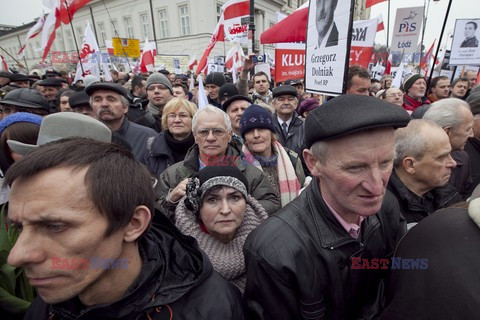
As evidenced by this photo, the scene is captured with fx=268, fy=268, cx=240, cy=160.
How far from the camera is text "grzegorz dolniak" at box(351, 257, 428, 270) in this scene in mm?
964

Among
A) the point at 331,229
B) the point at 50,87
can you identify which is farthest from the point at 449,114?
the point at 50,87

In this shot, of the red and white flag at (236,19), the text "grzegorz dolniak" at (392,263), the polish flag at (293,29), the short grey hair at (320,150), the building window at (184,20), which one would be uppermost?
the building window at (184,20)

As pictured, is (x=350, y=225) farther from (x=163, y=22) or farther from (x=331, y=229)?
(x=163, y=22)

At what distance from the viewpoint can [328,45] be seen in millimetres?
2469

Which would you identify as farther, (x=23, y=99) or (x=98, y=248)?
(x=23, y=99)

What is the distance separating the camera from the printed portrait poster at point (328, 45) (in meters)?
2.22

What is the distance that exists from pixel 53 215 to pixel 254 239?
85cm

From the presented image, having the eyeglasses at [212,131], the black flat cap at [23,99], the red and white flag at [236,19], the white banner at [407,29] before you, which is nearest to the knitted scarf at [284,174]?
the eyeglasses at [212,131]

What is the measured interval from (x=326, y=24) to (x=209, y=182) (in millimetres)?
1845

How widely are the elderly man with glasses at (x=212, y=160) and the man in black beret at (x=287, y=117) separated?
1.81 m

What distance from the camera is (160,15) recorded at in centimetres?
3472

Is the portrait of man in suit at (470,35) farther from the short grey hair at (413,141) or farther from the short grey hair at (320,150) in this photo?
the short grey hair at (320,150)

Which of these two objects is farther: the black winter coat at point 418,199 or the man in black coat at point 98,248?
the black winter coat at point 418,199

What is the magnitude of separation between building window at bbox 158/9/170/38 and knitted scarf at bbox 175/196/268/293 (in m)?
38.2
